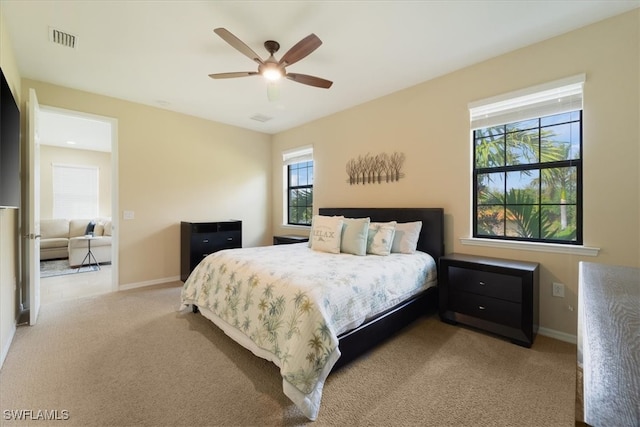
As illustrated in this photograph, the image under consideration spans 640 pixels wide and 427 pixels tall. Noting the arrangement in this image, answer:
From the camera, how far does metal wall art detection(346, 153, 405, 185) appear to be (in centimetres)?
364

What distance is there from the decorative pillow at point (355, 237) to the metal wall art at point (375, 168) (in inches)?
36.0

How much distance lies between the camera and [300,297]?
5.87 feet

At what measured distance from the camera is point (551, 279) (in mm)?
2498

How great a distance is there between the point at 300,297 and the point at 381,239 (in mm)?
1534

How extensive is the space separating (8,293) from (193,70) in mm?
2729

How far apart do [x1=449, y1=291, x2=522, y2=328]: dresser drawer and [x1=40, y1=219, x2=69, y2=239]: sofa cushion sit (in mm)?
7832

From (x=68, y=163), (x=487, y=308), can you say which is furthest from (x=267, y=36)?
(x=68, y=163)

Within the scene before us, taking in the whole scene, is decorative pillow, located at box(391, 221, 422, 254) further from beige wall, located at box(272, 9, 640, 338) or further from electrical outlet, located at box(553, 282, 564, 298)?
electrical outlet, located at box(553, 282, 564, 298)

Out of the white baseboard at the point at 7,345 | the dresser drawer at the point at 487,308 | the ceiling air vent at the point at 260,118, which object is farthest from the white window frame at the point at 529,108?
the white baseboard at the point at 7,345

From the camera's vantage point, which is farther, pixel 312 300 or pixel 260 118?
pixel 260 118

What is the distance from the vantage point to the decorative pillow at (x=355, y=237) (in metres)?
3.03

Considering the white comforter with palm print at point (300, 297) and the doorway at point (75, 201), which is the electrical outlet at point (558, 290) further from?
the doorway at point (75, 201)

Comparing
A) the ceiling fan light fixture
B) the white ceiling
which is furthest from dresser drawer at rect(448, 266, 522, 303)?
the ceiling fan light fixture

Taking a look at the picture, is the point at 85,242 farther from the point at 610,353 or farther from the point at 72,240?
the point at 610,353
